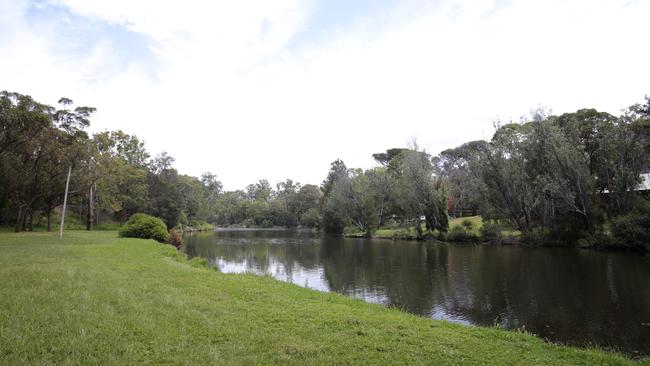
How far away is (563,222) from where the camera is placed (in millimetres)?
41406

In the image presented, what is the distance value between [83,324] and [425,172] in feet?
176

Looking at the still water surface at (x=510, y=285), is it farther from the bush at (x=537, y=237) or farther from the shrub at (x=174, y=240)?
the shrub at (x=174, y=240)

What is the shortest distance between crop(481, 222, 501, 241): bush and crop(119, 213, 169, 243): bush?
3570cm

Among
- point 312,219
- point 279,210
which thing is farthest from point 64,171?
point 279,210

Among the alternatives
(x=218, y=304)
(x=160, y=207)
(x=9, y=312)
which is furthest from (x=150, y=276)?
(x=160, y=207)

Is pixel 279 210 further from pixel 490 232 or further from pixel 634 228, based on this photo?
pixel 634 228

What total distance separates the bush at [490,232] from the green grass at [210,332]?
38.9 metres

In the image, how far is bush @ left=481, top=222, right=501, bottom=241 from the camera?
152ft

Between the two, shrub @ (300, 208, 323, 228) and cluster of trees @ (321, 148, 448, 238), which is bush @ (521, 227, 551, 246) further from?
shrub @ (300, 208, 323, 228)

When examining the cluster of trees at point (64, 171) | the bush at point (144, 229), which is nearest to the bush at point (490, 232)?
the bush at point (144, 229)

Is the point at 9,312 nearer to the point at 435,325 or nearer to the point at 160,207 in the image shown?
the point at 435,325

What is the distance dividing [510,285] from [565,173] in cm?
2458

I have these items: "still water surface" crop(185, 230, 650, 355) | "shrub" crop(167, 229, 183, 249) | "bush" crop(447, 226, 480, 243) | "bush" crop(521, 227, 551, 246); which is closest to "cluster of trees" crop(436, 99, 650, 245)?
"bush" crop(521, 227, 551, 246)

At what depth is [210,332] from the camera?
26.3 feet
